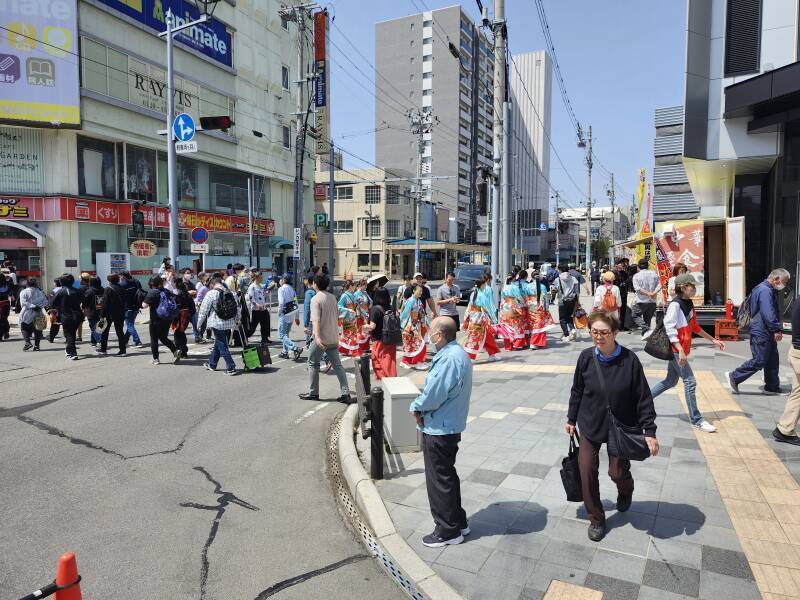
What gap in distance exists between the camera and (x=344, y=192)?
59719 mm

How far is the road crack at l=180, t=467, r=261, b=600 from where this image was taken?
12.8 feet

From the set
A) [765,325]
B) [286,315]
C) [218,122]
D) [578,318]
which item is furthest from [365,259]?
[765,325]

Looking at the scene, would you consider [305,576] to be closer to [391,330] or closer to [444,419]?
[444,419]

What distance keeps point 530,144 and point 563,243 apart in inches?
760

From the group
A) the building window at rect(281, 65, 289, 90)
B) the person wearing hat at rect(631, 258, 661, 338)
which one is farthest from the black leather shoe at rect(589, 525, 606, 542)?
the building window at rect(281, 65, 289, 90)

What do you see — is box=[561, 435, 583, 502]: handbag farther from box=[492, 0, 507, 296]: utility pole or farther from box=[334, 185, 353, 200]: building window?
box=[334, 185, 353, 200]: building window

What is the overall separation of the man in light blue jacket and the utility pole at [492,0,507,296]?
11.9 metres

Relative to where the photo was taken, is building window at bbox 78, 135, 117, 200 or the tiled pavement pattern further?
building window at bbox 78, 135, 117, 200

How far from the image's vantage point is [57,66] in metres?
23.2

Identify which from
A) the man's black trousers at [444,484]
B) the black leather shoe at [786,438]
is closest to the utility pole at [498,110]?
the black leather shoe at [786,438]

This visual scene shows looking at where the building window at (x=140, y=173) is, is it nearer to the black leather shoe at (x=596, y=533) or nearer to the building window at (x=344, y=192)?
the black leather shoe at (x=596, y=533)

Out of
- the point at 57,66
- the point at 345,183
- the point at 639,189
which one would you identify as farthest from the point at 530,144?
the point at 57,66

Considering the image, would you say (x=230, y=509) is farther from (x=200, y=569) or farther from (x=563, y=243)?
(x=563, y=243)

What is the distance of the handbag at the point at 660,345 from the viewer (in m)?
6.22
